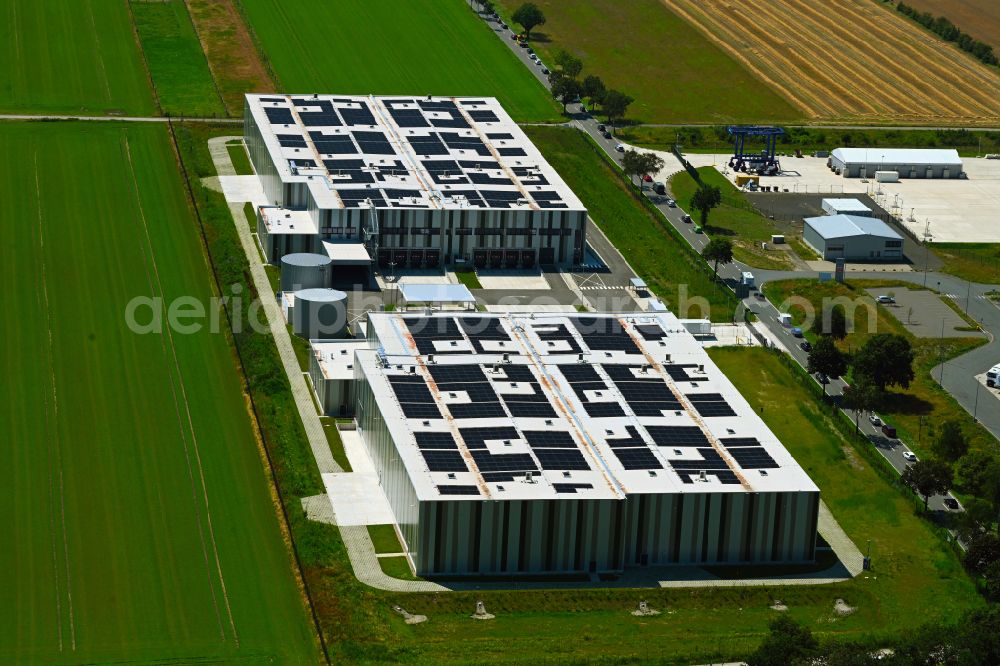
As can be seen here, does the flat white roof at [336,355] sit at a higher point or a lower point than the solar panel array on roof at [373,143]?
lower

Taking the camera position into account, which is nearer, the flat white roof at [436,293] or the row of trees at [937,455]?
the row of trees at [937,455]

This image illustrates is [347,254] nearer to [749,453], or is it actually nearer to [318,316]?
[318,316]

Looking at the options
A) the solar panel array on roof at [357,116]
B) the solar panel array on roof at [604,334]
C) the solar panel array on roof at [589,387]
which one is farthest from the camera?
the solar panel array on roof at [357,116]

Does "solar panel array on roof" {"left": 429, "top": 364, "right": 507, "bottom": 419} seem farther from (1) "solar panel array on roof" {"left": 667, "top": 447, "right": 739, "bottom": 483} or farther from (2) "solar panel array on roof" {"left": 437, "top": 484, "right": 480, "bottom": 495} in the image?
(1) "solar panel array on roof" {"left": 667, "top": 447, "right": 739, "bottom": 483}

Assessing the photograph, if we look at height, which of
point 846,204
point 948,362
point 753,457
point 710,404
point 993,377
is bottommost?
point 948,362

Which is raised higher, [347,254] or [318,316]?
[347,254]

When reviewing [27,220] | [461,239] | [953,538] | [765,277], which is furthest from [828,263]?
[27,220]

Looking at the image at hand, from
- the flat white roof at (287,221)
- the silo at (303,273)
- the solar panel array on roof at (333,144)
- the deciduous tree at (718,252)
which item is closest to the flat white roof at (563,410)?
the silo at (303,273)

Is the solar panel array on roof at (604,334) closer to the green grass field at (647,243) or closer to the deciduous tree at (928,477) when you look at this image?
the green grass field at (647,243)

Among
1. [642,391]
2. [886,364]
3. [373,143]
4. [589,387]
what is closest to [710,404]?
[642,391]
